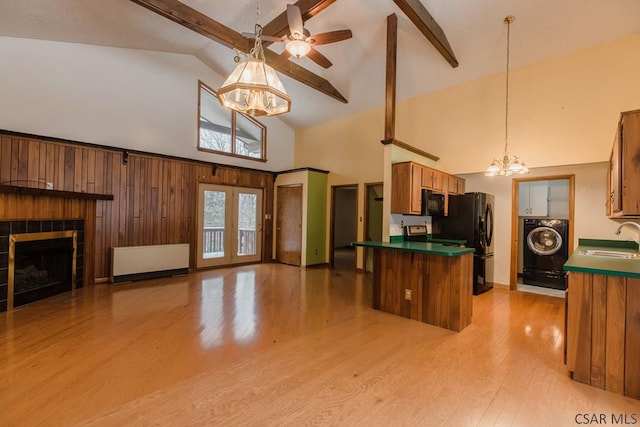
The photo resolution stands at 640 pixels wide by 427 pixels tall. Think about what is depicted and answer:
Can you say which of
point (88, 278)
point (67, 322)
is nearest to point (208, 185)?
point (88, 278)

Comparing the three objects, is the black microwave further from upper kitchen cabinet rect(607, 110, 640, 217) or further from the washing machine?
upper kitchen cabinet rect(607, 110, 640, 217)

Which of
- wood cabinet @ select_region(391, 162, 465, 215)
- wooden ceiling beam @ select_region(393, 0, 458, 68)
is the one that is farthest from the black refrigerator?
wooden ceiling beam @ select_region(393, 0, 458, 68)

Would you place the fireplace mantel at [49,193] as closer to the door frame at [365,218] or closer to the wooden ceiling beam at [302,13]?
the wooden ceiling beam at [302,13]

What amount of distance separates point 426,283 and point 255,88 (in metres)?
2.78

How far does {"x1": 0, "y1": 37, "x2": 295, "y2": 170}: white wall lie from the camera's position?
417 cm

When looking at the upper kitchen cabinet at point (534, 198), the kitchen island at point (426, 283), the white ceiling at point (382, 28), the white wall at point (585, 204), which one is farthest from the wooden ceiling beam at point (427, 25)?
the kitchen island at point (426, 283)

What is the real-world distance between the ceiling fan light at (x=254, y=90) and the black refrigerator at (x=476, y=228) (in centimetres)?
348

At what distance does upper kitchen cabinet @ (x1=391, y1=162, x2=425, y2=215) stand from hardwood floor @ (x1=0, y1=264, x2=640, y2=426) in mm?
1515

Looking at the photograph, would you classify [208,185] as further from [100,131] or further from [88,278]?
[88,278]

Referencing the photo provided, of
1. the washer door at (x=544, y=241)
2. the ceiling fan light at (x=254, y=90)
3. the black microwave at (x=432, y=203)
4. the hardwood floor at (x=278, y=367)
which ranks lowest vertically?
the hardwood floor at (x=278, y=367)

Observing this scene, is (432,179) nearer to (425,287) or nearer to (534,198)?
(425,287)

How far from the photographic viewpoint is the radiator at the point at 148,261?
16.1ft

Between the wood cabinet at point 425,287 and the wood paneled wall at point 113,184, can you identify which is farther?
the wood paneled wall at point 113,184

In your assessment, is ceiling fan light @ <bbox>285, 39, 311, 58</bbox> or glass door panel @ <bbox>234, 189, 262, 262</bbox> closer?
ceiling fan light @ <bbox>285, 39, 311, 58</bbox>
